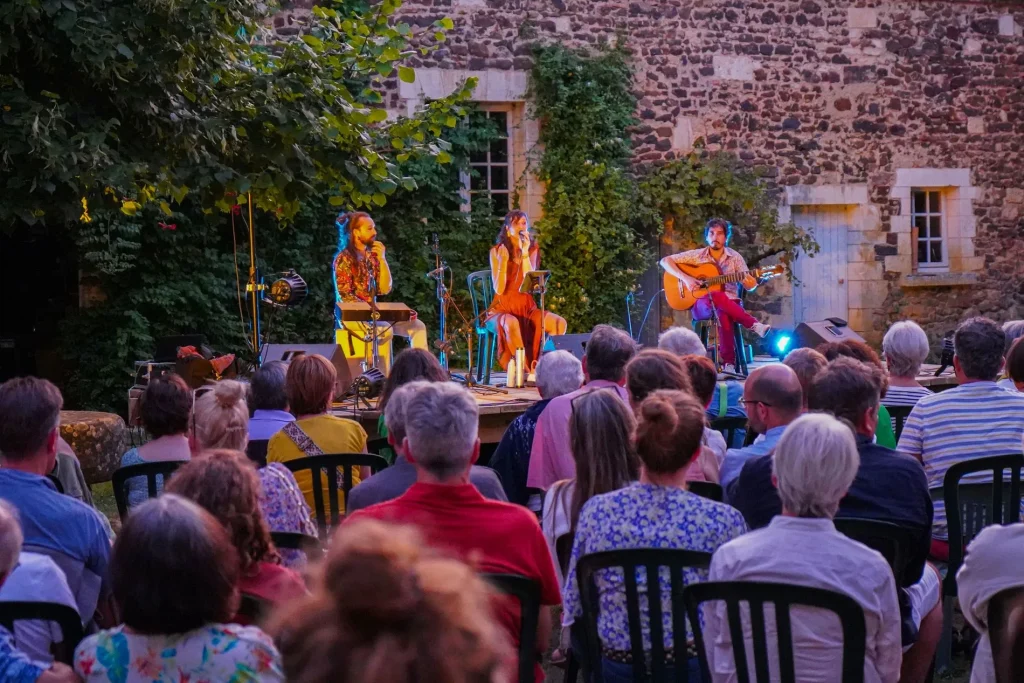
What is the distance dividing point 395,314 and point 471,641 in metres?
7.11

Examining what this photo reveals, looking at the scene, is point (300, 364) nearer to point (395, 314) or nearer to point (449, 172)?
point (395, 314)

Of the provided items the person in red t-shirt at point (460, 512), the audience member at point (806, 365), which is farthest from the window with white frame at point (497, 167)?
the person in red t-shirt at point (460, 512)

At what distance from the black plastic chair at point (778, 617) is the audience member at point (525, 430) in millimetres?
2097

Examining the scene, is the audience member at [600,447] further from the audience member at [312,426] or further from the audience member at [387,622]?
the audience member at [387,622]

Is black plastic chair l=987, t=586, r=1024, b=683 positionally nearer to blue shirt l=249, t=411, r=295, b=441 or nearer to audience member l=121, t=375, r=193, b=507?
audience member l=121, t=375, r=193, b=507

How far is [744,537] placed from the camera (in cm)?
254

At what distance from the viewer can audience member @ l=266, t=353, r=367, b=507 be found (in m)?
4.18

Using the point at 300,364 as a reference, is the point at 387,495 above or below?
below

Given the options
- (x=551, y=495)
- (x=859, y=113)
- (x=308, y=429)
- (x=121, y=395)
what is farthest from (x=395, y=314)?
(x=859, y=113)

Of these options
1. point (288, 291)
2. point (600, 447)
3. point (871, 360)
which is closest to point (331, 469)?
point (600, 447)

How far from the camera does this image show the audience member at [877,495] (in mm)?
3117

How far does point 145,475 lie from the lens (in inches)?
153

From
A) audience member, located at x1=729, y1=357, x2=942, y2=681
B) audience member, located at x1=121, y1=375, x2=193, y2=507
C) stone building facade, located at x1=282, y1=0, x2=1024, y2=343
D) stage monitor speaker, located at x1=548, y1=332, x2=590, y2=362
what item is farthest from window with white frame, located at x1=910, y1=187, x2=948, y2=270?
audience member, located at x1=121, y1=375, x2=193, y2=507

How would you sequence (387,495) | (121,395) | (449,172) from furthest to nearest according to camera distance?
(449,172) → (121,395) → (387,495)
